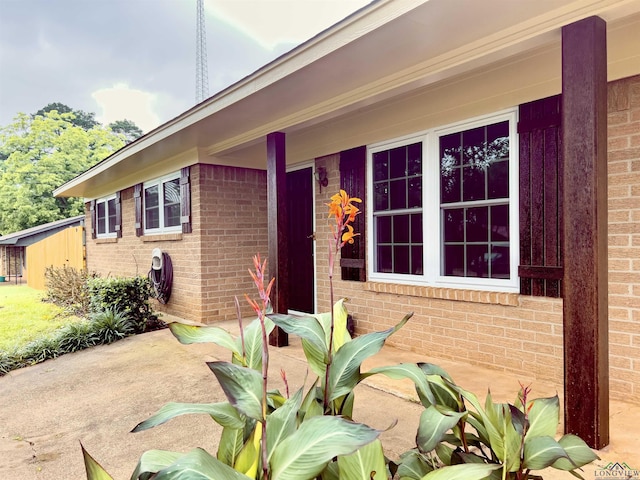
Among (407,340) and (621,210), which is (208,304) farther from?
(621,210)

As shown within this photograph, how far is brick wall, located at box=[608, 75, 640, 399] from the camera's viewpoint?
2836mm

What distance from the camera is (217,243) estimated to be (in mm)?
6047

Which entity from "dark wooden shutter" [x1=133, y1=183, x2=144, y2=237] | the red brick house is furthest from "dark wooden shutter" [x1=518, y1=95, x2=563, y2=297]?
"dark wooden shutter" [x1=133, y1=183, x2=144, y2=237]

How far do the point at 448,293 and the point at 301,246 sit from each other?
2.66 metres

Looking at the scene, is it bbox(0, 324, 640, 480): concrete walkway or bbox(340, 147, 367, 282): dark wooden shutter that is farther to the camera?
bbox(340, 147, 367, 282): dark wooden shutter

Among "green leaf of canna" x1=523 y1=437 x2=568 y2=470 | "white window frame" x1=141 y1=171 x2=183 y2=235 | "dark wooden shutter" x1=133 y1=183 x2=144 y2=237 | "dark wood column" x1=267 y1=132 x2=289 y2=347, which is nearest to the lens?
"green leaf of canna" x1=523 y1=437 x2=568 y2=470

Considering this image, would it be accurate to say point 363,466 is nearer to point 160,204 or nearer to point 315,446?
point 315,446

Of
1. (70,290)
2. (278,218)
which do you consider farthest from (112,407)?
(70,290)

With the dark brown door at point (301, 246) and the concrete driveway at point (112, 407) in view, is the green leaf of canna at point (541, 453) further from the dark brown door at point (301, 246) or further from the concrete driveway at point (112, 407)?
the dark brown door at point (301, 246)

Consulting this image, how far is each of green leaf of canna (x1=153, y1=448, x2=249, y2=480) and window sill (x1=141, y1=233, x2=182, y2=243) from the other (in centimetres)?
572

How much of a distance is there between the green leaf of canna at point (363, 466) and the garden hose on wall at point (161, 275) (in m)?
6.00

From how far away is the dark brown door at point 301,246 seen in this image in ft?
19.5

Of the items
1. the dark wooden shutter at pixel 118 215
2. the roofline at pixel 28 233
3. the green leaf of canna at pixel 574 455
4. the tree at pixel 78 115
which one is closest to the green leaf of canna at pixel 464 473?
the green leaf of canna at pixel 574 455

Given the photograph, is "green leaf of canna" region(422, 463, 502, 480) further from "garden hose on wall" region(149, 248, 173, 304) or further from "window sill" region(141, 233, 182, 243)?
"garden hose on wall" region(149, 248, 173, 304)
